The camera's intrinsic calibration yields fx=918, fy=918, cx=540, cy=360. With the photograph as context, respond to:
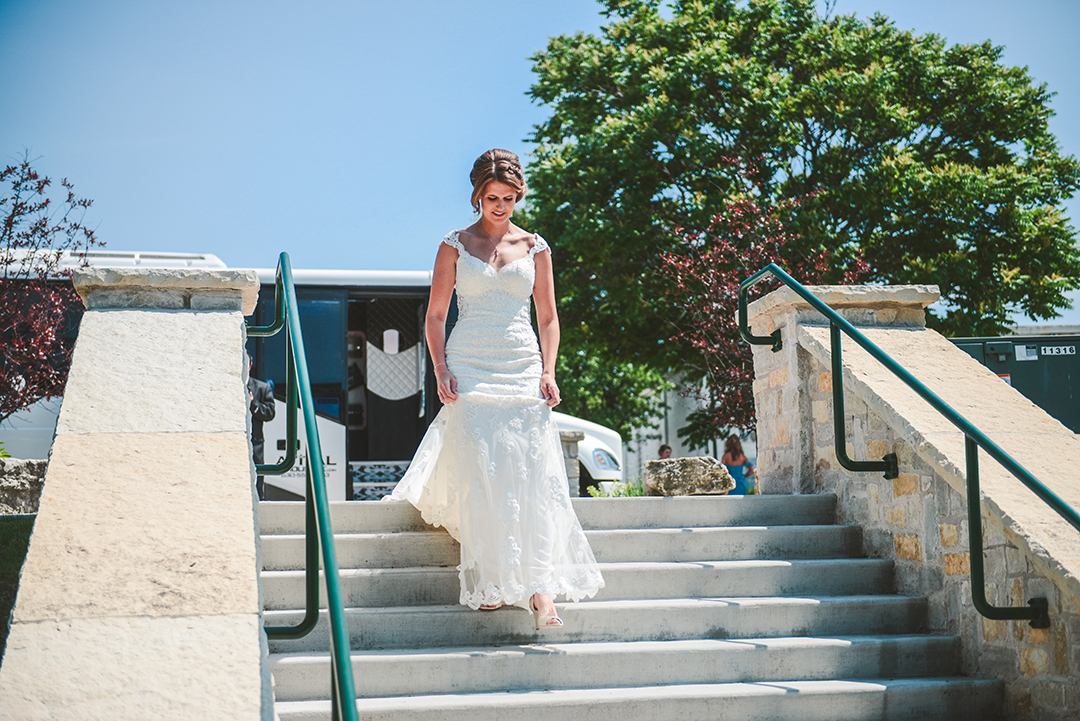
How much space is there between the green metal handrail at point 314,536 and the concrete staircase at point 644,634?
1.26ft

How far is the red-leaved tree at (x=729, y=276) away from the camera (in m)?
10.8

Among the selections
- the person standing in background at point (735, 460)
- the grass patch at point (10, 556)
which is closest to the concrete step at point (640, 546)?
the grass patch at point (10, 556)

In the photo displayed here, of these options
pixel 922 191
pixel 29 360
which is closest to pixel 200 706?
pixel 29 360

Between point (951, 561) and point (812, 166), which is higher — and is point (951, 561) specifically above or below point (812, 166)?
below

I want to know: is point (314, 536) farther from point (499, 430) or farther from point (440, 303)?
point (440, 303)

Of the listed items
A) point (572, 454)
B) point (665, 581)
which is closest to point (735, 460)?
point (572, 454)

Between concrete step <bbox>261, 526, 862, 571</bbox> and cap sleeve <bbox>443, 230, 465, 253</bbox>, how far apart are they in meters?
1.34

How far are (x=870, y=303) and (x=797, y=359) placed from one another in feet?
1.64

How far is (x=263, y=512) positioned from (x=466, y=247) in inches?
63.1

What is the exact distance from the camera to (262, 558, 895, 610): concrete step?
401cm

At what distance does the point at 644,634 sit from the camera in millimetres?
3994

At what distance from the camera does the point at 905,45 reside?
1405cm

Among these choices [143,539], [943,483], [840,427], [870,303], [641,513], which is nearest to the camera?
[143,539]

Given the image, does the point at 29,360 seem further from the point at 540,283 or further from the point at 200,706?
the point at 200,706
